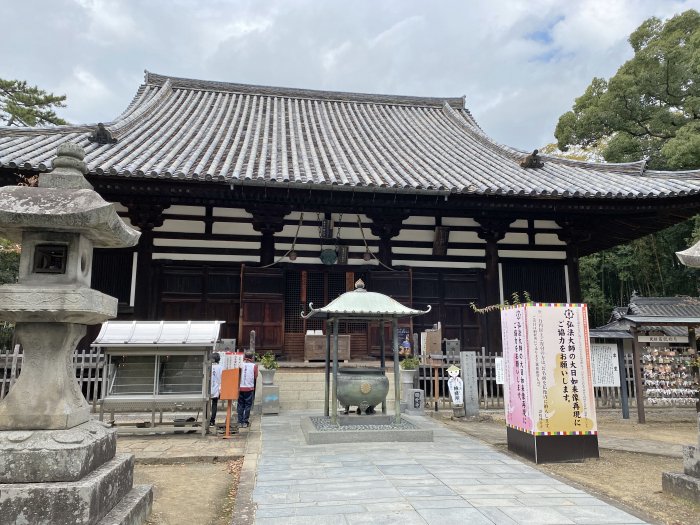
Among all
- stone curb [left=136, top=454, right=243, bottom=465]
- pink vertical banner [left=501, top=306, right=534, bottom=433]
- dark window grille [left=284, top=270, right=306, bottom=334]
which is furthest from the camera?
dark window grille [left=284, top=270, right=306, bottom=334]

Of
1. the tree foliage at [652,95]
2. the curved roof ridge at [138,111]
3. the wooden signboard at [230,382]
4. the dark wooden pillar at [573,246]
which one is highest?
the tree foliage at [652,95]

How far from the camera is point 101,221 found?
3.77 metres

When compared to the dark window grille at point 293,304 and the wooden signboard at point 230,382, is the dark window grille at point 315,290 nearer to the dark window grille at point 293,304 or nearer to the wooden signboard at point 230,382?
the dark window grille at point 293,304

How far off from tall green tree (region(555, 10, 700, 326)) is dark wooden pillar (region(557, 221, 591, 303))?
9317 mm

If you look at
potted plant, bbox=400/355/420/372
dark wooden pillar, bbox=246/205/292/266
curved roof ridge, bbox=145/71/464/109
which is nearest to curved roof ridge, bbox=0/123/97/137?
dark wooden pillar, bbox=246/205/292/266

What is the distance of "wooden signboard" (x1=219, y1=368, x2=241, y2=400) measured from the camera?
7.50 meters

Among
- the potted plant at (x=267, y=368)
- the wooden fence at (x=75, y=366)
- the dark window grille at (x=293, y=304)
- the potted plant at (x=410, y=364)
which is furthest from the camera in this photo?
the dark window grille at (x=293, y=304)

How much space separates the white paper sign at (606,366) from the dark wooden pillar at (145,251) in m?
9.40

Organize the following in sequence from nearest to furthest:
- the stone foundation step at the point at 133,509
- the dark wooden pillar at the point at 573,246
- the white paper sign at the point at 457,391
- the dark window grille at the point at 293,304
Answer: the stone foundation step at the point at 133,509 → the white paper sign at the point at 457,391 → the dark window grille at the point at 293,304 → the dark wooden pillar at the point at 573,246

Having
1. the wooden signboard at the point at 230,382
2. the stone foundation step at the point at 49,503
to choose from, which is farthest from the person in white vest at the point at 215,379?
the stone foundation step at the point at 49,503

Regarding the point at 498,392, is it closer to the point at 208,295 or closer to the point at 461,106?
the point at 208,295

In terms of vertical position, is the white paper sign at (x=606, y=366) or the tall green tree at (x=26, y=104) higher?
the tall green tree at (x=26, y=104)

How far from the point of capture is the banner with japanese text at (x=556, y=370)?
19.5 feet

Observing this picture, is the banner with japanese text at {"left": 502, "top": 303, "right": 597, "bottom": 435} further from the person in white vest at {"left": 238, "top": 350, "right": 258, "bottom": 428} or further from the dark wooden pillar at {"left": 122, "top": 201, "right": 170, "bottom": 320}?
the dark wooden pillar at {"left": 122, "top": 201, "right": 170, "bottom": 320}
